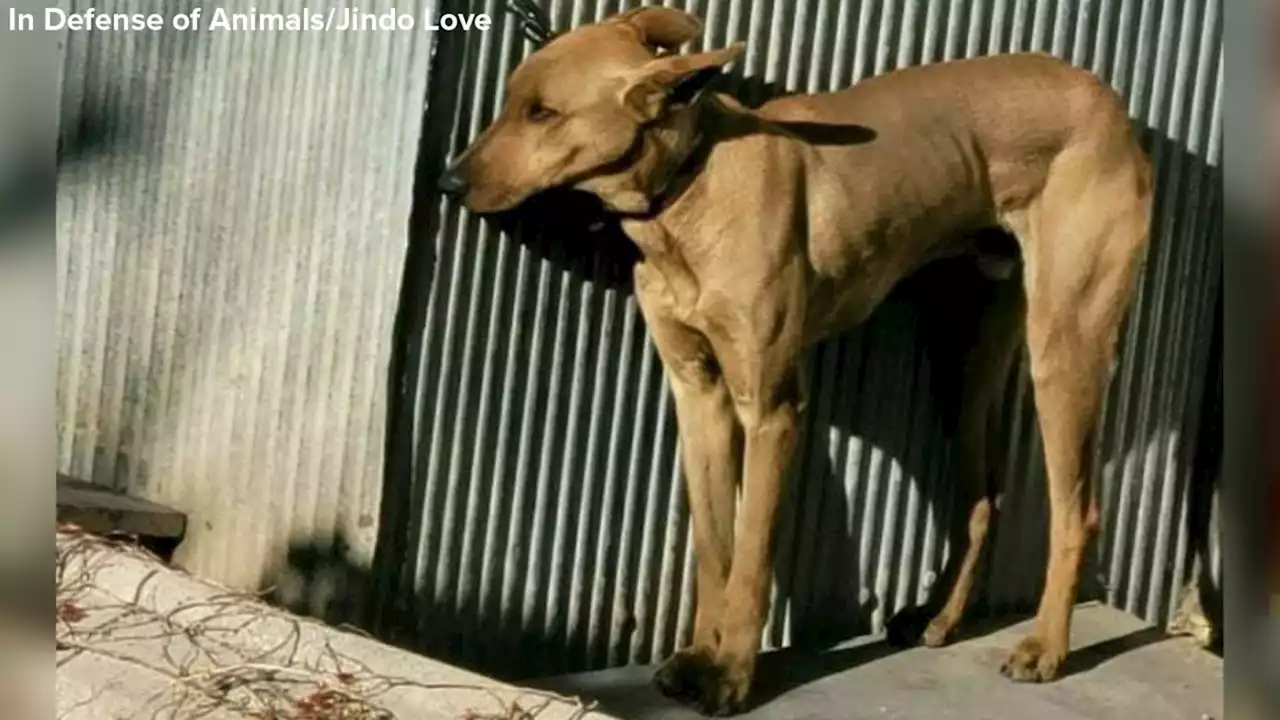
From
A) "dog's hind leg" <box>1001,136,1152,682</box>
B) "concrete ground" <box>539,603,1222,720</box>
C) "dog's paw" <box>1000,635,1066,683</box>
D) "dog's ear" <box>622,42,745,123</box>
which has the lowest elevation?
"concrete ground" <box>539,603,1222,720</box>

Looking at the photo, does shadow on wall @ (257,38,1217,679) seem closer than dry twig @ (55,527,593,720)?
No

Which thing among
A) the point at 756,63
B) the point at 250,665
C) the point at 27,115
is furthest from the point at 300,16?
the point at 27,115

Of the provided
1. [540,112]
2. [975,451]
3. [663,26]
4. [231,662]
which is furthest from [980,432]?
[231,662]

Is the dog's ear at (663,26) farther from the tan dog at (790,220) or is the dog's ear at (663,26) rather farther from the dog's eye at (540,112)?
the dog's eye at (540,112)

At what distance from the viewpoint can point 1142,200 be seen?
4355 mm

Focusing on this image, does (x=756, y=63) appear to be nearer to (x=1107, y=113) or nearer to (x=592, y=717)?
(x=1107, y=113)

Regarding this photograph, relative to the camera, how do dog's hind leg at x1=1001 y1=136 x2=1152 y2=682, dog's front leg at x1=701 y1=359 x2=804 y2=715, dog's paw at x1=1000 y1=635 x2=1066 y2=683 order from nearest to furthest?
dog's front leg at x1=701 y1=359 x2=804 y2=715 < dog's hind leg at x1=1001 y1=136 x2=1152 y2=682 < dog's paw at x1=1000 y1=635 x2=1066 y2=683

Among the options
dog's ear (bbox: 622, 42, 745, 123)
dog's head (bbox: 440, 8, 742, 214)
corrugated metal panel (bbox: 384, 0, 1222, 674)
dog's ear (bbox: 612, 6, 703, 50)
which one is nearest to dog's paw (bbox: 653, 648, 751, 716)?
corrugated metal panel (bbox: 384, 0, 1222, 674)

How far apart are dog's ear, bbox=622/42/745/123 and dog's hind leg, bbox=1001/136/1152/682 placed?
964mm

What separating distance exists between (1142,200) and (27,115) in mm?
2898

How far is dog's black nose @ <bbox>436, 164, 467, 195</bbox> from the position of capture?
3.82 m

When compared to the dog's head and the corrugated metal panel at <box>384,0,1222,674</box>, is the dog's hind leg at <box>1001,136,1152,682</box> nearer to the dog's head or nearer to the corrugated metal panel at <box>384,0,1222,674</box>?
the corrugated metal panel at <box>384,0,1222,674</box>

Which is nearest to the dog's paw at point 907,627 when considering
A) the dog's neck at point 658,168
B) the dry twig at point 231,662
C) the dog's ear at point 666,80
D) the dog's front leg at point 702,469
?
the dog's front leg at point 702,469

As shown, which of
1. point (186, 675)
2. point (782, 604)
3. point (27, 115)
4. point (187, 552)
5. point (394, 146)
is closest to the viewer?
point (27, 115)
